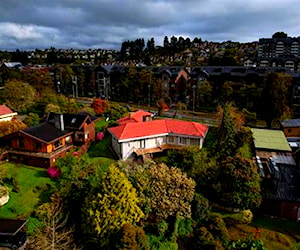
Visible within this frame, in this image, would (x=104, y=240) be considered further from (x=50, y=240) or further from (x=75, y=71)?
(x=75, y=71)

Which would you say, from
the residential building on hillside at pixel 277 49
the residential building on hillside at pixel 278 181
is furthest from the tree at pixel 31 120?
the residential building on hillside at pixel 277 49

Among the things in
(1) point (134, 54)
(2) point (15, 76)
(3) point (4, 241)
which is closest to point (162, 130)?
(3) point (4, 241)

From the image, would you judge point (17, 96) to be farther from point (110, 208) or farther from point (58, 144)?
point (110, 208)

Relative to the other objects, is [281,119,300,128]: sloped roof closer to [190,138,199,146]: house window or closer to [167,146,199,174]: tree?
[190,138,199,146]: house window

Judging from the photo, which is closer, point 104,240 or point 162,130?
point 104,240


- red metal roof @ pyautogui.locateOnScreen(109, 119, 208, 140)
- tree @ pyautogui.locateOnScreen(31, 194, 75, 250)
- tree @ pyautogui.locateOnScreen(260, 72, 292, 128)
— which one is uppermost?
tree @ pyautogui.locateOnScreen(260, 72, 292, 128)

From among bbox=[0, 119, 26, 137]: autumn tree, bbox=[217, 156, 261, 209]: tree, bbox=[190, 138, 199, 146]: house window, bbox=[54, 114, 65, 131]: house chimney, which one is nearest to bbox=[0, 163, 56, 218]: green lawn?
bbox=[0, 119, 26, 137]: autumn tree

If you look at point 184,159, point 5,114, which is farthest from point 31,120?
point 184,159
